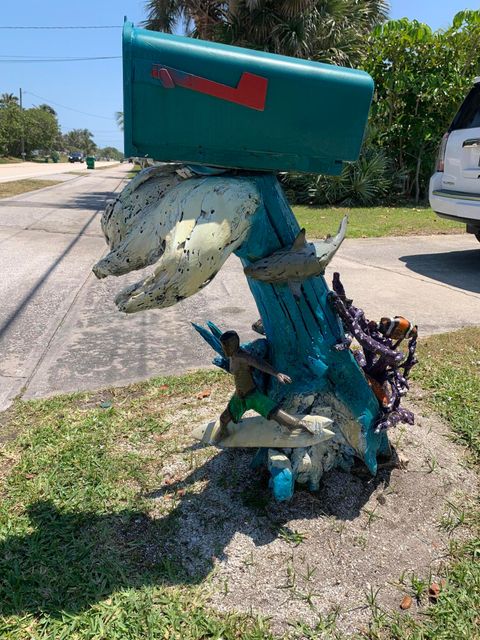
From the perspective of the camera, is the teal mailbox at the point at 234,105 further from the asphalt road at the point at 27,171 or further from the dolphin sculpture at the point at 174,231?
the asphalt road at the point at 27,171

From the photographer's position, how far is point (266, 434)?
207 cm

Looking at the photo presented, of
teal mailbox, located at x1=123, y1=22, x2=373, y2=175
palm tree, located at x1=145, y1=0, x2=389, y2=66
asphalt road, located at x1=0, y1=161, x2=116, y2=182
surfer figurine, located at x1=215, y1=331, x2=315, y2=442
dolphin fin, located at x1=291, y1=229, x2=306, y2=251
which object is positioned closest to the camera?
teal mailbox, located at x1=123, y1=22, x2=373, y2=175

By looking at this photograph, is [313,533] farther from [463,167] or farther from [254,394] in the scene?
[463,167]

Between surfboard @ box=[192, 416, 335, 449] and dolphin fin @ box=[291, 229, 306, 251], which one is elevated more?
dolphin fin @ box=[291, 229, 306, 251]

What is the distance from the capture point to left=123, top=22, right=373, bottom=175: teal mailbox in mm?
1500

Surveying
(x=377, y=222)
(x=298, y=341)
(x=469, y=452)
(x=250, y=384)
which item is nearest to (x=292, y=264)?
(x=298, y=341)

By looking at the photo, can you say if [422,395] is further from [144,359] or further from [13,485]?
[13,485]

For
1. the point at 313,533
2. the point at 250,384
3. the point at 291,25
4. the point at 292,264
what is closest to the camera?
the point at 292,264

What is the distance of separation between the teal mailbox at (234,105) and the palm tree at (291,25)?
11.4 m

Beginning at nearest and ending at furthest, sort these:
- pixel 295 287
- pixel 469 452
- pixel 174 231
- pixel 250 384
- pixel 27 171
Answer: pixel 174 231
pixel 295 287
pixel 250 384
pixel 469 452
pixel 27 171

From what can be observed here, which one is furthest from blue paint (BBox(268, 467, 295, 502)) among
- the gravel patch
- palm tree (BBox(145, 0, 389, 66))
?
palm tree (BBox(145, 0, 389, 66))

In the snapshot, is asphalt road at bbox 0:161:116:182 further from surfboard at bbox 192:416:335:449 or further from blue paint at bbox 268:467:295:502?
blue paint at bbox 268:467:295:502

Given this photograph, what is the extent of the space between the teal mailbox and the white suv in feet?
15.7

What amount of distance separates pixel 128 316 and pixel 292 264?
3248mm
